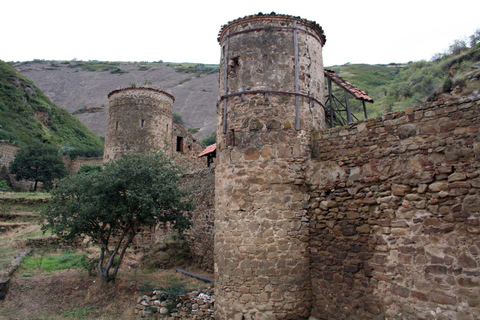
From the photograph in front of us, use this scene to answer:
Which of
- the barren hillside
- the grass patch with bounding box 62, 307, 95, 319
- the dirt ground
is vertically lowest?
the grass patch with bounding box 62, 307, 95, 319

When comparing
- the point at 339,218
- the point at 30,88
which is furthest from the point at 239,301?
the point at 30,88

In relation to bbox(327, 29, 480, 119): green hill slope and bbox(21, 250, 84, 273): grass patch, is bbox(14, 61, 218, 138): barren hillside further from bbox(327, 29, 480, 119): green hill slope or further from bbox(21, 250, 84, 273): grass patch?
bbox(21, 250, 84, 273): grass patch

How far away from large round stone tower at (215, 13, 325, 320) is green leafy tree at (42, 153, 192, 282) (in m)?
3.80

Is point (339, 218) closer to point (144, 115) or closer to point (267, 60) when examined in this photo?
point (267, 60)

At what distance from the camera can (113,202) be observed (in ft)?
37.2

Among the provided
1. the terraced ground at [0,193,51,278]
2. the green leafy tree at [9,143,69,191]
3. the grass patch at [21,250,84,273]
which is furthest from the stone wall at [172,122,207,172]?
the green leafy tree at [9,143,69,191]

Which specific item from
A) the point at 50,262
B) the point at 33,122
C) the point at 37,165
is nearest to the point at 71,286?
the point at 50,262

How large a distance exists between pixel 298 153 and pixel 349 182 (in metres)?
1.36

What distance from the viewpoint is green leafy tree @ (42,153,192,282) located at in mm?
10883

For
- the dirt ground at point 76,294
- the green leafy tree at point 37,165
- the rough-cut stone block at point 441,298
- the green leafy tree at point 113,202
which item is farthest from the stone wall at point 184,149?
the green leafy tree at point 37,165

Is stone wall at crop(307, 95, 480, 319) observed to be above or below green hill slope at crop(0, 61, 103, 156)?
below

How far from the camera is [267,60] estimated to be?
7977 mm

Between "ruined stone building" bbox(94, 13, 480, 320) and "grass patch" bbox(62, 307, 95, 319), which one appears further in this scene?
"grass patch" bbox(62, 307, 95, 319)

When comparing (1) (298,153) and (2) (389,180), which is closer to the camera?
(2) (389,180)
